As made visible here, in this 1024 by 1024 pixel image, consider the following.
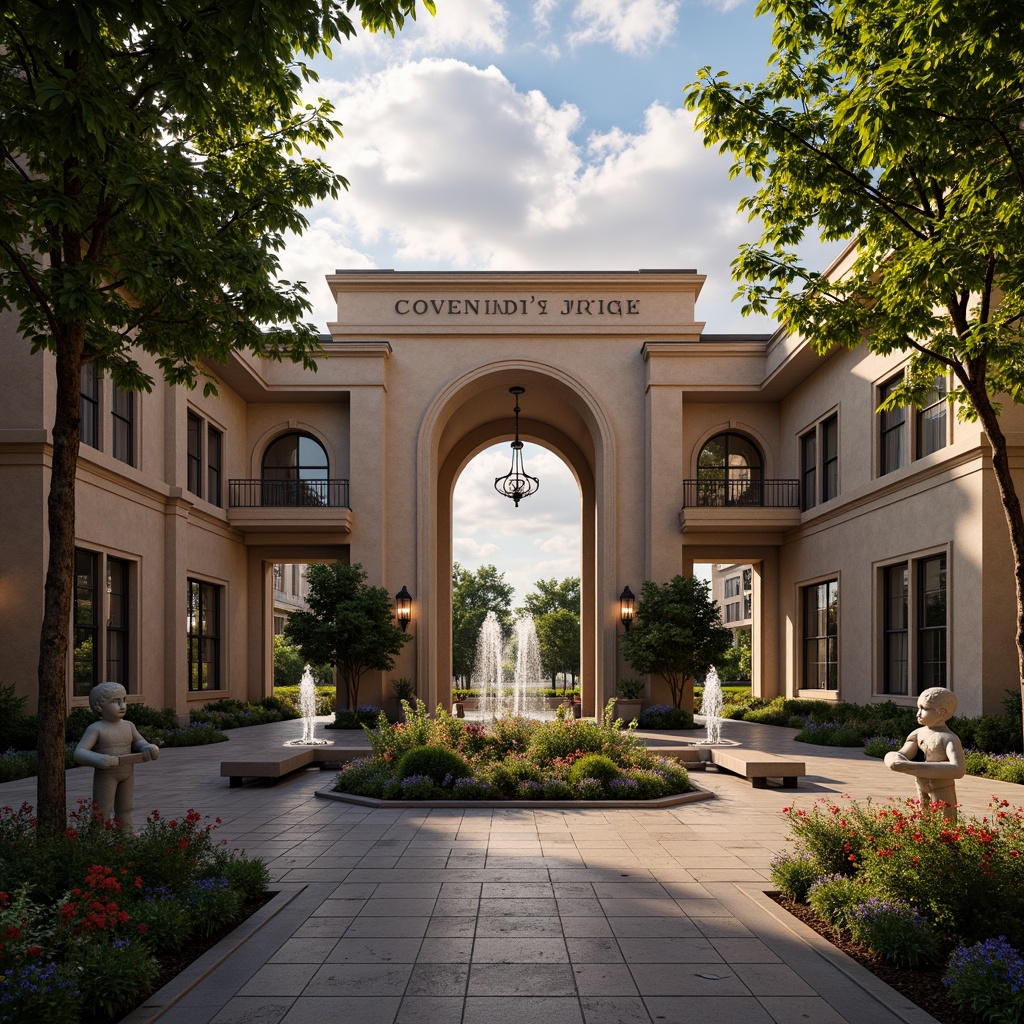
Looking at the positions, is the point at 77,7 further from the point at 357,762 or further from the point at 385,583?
the point at 385,583

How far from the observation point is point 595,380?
25.7 metres

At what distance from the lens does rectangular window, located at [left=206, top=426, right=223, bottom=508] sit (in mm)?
24078

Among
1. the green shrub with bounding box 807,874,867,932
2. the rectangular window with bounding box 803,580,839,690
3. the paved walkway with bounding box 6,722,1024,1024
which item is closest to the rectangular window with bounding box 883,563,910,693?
the rectangular window with bounding box 803,580,839,690

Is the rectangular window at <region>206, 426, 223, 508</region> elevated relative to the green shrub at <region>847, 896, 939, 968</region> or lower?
elevated

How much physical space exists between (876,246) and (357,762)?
9.79 meters

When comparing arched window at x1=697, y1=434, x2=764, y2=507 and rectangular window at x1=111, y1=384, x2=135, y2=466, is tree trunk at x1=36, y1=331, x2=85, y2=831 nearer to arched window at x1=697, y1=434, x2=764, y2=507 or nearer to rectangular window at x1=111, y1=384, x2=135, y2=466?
rectangular window at x1=111, y1=384, x2=135, y2=466

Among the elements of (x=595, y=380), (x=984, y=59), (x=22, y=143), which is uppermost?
(x=595, y=380)

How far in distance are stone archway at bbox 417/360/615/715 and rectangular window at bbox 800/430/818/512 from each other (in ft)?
17.9

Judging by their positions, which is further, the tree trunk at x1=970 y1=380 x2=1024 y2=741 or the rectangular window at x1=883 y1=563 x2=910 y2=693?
the rectangular window at x1=883 y1=563 x2=910 y2=693

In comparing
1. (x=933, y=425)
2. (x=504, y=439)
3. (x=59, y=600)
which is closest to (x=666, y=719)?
(x=933, y=425)

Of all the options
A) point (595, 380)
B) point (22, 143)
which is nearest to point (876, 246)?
point (22, 143)

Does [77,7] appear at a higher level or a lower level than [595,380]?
lower

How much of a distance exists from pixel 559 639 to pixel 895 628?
35.1 metres

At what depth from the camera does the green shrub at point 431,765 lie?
11.9 m
